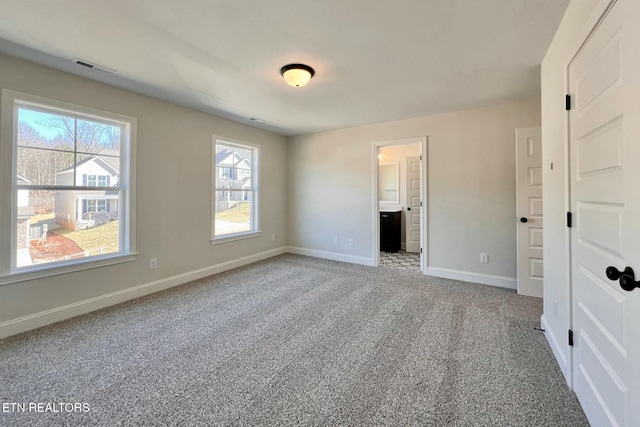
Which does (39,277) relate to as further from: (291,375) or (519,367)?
(519,367)

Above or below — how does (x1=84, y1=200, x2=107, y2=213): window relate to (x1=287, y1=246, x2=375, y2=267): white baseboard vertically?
above

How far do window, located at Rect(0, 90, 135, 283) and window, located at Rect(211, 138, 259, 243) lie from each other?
125 cm

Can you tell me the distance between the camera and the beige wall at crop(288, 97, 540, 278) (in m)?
3.43

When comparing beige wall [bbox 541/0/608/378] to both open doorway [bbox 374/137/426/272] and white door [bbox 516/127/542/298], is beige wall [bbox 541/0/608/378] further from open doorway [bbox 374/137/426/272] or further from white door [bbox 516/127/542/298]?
open doorway [bbox 374/137/426/272]

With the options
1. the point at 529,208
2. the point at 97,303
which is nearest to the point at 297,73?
the point at 529,208

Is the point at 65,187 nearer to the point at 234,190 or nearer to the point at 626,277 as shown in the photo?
the point at 234,190

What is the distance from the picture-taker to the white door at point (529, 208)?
2.98 m

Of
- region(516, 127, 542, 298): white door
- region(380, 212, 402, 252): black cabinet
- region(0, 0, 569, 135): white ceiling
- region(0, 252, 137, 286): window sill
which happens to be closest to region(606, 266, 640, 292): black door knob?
region(0, 0, 569, 135): white ceiling

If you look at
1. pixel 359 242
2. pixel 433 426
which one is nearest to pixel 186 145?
pixel 359 242

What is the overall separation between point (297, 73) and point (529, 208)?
2986 millimetres

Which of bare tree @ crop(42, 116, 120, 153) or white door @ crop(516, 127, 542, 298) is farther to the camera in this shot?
white door @ crop(516, 127, 542, 298)

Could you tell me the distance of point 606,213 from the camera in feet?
3.91

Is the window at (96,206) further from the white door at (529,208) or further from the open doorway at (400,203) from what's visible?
the white door at (529,208)

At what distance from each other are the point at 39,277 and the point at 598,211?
13.8 ft
